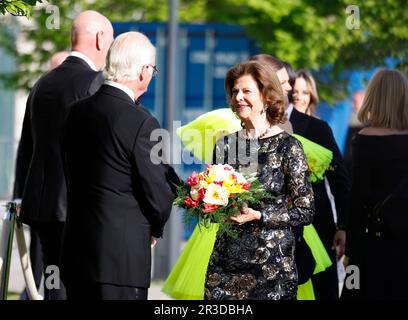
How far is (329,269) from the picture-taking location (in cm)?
863

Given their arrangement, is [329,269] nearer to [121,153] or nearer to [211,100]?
[121,153]

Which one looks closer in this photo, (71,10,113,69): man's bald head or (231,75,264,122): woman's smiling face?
(231,75,264,122): woman's smiling face

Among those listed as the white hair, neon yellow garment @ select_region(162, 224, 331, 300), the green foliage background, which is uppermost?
the green foliage background

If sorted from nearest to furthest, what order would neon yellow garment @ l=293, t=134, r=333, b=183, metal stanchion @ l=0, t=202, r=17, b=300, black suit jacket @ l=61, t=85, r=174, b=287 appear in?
black suit jacket @ l=61, t=85, r=174, b=287 → metal stanchion @ l=0, t=202, r=17, b=300 → neon yellow garment @ l=293, t=134, r=333, b=183

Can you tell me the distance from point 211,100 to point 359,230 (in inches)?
388

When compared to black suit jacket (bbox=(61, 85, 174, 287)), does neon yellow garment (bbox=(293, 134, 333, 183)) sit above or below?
above

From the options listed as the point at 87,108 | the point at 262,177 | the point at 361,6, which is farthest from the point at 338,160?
the point at 361,6

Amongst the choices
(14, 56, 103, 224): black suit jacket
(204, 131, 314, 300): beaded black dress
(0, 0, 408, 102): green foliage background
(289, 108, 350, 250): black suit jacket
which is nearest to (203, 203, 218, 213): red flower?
(204, 131, 314, 300): beaded black dress

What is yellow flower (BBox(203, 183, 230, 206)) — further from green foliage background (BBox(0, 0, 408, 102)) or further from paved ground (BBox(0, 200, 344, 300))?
green foliage background (BBox(0, 0, 408, 102))

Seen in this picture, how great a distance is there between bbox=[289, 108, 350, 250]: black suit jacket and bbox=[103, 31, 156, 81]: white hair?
2507 millimetres

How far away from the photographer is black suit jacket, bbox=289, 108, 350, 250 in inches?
336

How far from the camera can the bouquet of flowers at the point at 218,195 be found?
6.14 meters

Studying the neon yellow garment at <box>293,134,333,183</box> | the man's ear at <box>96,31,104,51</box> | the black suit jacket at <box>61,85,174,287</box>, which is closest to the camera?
the black suit jacket at <box>61,85,174,287</box>

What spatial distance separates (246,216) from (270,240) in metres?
0.24
